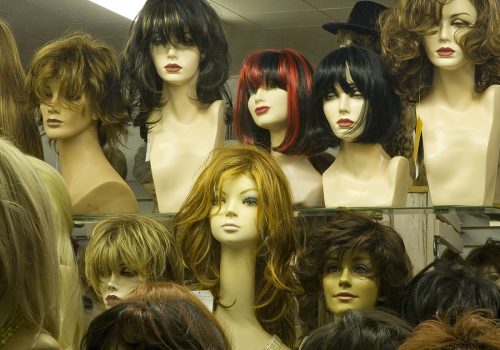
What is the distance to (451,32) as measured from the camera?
2.79m

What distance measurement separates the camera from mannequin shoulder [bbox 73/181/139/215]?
2.97 metres

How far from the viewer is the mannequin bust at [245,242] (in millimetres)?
2617

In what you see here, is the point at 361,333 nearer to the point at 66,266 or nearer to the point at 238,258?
the point at 238,258

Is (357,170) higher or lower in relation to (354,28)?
lower

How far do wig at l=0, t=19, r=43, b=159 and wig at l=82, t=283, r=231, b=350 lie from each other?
1.41 meters

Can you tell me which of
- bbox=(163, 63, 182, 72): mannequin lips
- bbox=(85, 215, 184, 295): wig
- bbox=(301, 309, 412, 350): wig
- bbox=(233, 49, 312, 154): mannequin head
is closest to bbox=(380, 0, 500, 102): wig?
bbox=(233, 49, 312, 154): mannequin head

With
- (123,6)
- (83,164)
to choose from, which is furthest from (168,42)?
(123,6)

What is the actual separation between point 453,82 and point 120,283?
3.67 ft

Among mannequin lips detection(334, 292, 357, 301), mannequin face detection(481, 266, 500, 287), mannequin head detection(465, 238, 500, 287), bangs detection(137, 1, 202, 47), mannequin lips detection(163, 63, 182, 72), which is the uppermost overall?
bangs detection(137, 1, 202, 47)

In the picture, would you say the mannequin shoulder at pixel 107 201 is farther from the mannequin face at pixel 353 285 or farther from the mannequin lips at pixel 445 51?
the mannequin lips at pixel 445 51

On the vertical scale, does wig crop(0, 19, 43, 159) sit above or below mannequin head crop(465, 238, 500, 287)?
above

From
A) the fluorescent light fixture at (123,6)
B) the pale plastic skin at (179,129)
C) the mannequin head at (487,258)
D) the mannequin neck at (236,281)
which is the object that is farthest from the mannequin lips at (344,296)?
the fluorescent light fixture at (123,6)

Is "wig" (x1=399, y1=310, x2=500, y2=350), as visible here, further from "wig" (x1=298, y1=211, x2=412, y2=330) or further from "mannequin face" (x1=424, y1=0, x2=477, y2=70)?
"mannequin face" (x1=424, y1=0, x2=477, y2=70)

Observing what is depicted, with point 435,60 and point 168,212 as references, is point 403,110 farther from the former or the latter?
point 168,212
